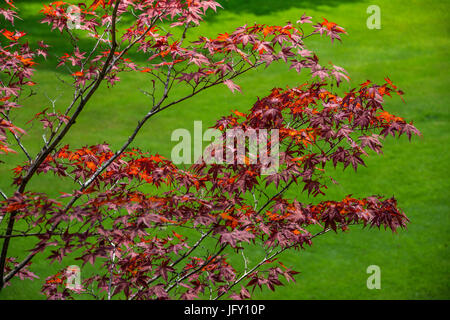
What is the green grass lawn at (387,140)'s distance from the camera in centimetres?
498

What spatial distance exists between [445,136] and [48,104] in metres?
6.07

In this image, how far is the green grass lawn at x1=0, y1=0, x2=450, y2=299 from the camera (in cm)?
498

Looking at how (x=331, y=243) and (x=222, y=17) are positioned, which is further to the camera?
(x=222, y=17)

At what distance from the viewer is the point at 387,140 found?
7.39 m

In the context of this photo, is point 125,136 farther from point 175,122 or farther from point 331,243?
point 331,243

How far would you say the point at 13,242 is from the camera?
18.0ft
